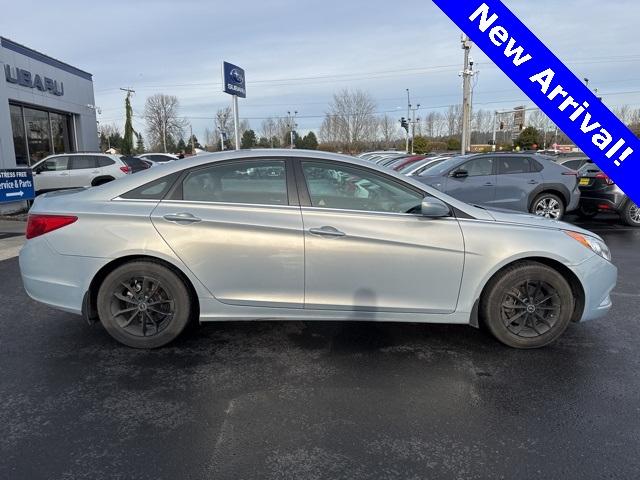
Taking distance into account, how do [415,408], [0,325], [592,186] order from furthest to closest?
1. [592,186]
2. [0,325]
3. [415,408]

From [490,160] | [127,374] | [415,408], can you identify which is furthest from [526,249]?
[490,160]

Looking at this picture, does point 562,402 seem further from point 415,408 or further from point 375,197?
point 375,197

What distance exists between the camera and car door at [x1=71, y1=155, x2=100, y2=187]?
50.9 feet

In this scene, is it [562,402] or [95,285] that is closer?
[562,402]

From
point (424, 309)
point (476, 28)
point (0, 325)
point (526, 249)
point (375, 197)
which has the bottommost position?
point (0, 325)

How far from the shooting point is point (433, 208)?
139 inches

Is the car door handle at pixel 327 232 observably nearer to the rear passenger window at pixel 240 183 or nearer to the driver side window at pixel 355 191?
the driver side window at pixel 355 191

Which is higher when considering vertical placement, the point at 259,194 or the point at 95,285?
the point at 259,194

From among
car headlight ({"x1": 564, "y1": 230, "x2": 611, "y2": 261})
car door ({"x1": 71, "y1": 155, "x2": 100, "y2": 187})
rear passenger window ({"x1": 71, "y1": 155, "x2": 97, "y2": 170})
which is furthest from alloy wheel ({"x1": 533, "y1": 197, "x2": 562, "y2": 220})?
rear passenger window ({"x1": 71, "y1": 155, "x2": 97, "y2": 170})

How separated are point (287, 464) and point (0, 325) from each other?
3.50 meters

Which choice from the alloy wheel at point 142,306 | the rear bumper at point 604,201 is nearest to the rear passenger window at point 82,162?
the alloy wheel at point 142,306

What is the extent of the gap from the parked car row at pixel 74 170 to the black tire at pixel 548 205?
11.6 m

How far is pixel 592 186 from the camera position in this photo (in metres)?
11.1

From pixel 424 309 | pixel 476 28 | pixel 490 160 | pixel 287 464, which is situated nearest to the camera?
pixel 476 28
